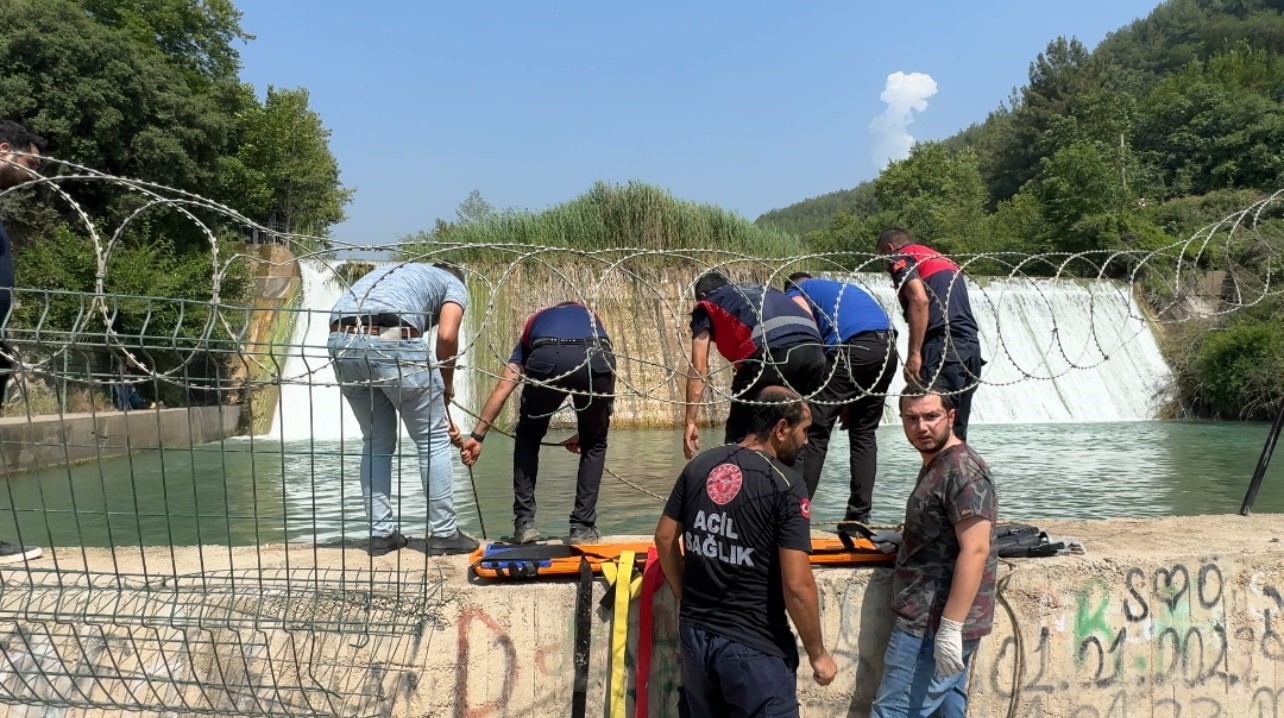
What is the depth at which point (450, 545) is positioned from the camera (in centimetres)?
428

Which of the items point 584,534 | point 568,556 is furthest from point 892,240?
point 568,556

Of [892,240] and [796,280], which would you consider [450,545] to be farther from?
Answer: [892,240]

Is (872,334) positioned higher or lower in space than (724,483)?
higher

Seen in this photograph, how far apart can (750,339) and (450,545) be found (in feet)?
6.13

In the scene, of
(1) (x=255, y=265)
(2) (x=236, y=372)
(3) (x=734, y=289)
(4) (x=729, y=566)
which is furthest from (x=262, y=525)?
(1) (x=255, y=265)

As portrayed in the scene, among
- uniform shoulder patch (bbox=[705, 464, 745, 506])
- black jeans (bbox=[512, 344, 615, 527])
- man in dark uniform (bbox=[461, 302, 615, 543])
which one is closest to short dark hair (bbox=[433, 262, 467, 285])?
man in dark uniform (bbox=[461, 302, 615, 543])

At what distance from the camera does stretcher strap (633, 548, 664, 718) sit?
3520 mm

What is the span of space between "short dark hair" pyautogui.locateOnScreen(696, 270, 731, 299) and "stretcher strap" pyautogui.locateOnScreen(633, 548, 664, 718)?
5.82 ft

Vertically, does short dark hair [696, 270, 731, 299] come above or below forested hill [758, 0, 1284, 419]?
below

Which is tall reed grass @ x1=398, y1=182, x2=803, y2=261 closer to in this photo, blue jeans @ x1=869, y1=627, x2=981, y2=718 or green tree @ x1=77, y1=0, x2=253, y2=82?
green tree @ x1=77, y1=0, x2=253, y2=82

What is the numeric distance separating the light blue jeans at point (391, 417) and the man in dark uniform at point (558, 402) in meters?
0.29

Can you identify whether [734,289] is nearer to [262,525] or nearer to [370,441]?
[370,441]

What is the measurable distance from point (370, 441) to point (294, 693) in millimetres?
1109

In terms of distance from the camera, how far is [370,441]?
406 centimetres
